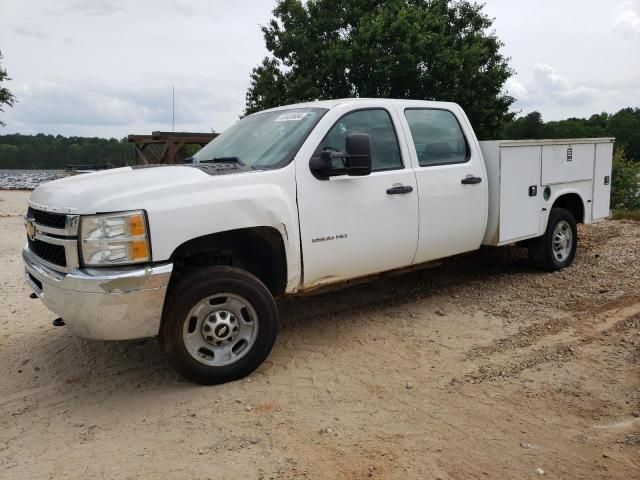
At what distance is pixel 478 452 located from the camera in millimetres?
3016

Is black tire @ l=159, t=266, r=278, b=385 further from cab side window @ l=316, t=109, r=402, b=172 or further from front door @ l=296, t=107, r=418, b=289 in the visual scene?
cab side window @ l=316, t=109, r=402, b=172

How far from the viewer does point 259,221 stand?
3.95 meters

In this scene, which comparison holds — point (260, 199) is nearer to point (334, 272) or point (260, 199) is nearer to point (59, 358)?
point (334, 272)

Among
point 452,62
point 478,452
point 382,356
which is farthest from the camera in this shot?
point 452,62

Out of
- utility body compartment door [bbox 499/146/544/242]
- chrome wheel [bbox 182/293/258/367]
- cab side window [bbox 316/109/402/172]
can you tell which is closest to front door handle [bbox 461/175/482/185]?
utility body compartment door [bbox 499/146/544/242]

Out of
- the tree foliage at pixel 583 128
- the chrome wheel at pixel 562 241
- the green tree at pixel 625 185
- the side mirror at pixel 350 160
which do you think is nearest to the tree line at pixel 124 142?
the tree foliage at pixel 583 128

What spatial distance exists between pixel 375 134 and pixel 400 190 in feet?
1.77

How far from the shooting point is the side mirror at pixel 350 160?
4.13 m

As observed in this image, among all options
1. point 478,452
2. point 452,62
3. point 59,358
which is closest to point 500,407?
point 478,452

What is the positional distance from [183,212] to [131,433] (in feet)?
4.54

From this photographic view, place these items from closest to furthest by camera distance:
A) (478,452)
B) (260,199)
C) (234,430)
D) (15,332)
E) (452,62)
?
1. (478,452)
2. (234,430)
3. (260,199)
4. (15,332)
5. (452,62)

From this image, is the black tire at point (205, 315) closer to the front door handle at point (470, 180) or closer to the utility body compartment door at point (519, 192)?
the front door handle at point (470, 180)

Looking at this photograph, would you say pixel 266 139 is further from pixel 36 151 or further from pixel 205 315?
pixel 36 151

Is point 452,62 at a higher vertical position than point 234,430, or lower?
higher
